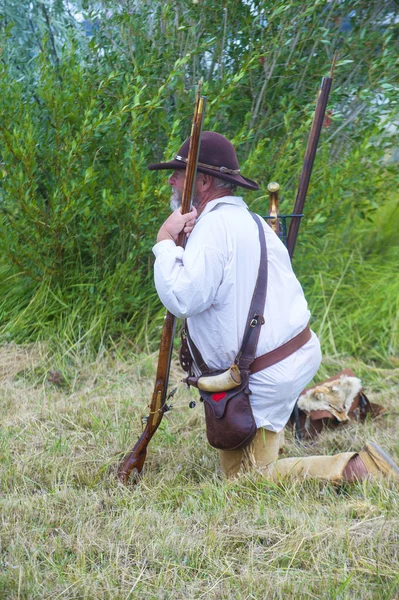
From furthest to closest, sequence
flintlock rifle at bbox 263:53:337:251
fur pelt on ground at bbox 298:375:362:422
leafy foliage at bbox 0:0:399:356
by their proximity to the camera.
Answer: leafy foliage at bbox 0:0:399:356, fur pelt on ground at bbox 298:375:362:422, flintlock rifle at bbox 263:53:337:251

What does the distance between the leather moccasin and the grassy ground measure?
121 millimetres

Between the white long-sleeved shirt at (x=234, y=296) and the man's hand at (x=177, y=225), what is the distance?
1.7 inches

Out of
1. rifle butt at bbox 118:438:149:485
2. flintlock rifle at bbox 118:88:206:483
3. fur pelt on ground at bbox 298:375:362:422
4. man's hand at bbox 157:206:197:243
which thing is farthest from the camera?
fur pelt on ground at bbox 298:375:362:422

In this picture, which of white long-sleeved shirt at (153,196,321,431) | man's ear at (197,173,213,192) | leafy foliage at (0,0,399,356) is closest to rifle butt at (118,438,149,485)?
white long-sleeved shirt at (153,196,321,431)

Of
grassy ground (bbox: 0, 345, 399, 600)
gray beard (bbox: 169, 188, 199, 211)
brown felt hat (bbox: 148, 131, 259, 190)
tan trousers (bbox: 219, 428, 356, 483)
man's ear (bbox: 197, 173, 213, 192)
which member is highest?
brown felt hat (bbox: 148, 131, 259, 190)

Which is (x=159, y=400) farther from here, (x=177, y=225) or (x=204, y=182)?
(x=204, y=182)

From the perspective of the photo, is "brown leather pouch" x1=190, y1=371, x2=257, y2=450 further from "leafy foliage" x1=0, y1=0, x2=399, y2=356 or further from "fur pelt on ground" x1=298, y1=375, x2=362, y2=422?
"leafy foliage" x1=0, y1=0, x2=399, y2=356

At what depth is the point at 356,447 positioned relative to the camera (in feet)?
14.1

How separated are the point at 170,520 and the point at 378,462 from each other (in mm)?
1136

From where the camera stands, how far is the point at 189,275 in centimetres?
310

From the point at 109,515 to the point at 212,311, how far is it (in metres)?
1.12

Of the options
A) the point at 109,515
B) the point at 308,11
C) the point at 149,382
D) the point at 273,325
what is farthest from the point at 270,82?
the point at 109,515

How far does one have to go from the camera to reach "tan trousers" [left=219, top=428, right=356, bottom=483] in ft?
11.6

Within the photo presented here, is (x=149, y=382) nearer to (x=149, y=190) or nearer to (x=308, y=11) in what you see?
(x=149, y=190)
